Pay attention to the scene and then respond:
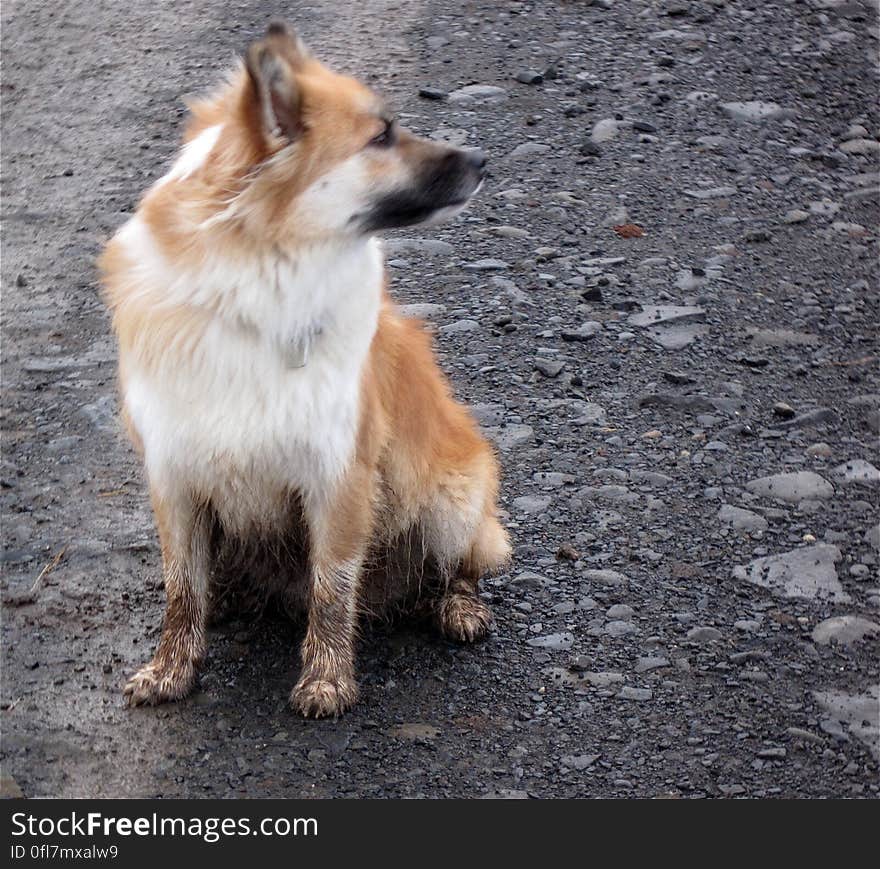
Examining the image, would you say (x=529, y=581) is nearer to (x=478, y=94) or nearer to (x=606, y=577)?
(x=606, y=577)

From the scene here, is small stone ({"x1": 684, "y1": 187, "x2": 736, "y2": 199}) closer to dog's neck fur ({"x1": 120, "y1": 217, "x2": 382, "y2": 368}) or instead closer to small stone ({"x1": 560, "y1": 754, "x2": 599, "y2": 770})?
dog's neck fur ({"x1": 120, "y1": 217, "x2": 382, "y2": 368})

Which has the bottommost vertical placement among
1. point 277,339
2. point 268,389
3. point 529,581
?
point 529,581

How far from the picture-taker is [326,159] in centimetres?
405

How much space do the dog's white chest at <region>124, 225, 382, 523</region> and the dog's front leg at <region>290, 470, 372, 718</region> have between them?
161 mm

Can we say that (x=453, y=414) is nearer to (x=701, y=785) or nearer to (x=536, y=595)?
(x=536, y=595)

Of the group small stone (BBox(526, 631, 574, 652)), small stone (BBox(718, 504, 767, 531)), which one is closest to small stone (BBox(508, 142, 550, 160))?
small stone (BBox(718, 504, 767, 531))

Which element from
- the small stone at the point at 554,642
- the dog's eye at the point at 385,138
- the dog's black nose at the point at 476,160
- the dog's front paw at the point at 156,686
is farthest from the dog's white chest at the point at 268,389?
the small stone at the point at 554,642

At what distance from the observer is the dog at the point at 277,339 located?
13.1ft

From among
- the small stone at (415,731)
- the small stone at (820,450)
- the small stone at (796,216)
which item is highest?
the small stone at (796,216)

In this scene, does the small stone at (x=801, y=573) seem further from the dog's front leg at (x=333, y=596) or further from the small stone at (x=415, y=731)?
the dog's front leg at (x=333, y=596)

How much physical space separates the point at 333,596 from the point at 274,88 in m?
1.70

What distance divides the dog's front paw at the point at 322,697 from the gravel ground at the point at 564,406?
0.05 meters

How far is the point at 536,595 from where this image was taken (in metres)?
5.12

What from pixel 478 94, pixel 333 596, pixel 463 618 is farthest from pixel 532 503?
pixel 478 94
